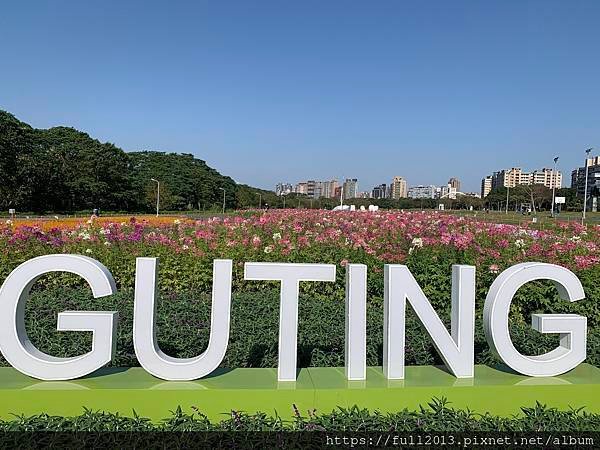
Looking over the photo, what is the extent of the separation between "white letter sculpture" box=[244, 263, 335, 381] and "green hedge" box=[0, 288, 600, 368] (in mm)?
852

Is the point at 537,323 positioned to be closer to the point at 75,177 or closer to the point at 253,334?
the point at 253,334

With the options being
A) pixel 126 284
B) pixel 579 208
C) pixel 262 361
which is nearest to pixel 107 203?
pixel 126 284

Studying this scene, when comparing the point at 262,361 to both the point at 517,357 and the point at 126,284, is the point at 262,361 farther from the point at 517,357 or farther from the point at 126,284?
the point at 126,284

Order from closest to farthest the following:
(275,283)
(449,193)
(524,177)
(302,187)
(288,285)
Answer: (288,285) → (275,283) → (449,193) → (524,177) → (302,187)

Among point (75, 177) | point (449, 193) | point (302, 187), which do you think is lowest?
point (75, 177)

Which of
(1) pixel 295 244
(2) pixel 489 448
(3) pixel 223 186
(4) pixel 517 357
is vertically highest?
(3) pixel 223 186

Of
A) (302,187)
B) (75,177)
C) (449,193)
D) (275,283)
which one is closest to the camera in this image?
(275,283)

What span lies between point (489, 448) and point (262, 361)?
1867mm

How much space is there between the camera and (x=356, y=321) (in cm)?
314

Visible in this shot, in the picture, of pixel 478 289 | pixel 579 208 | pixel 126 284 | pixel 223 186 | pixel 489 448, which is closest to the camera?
pixel 489 448

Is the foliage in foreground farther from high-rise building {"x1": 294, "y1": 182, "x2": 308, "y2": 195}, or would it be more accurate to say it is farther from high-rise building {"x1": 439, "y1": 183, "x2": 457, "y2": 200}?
high-rise building {"x1": 294, "y1": 182, "x2": 308, "y2": 195}

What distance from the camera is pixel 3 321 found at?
2967mm

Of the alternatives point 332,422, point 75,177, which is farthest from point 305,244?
point 75,177

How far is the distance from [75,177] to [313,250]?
44.4 metres
